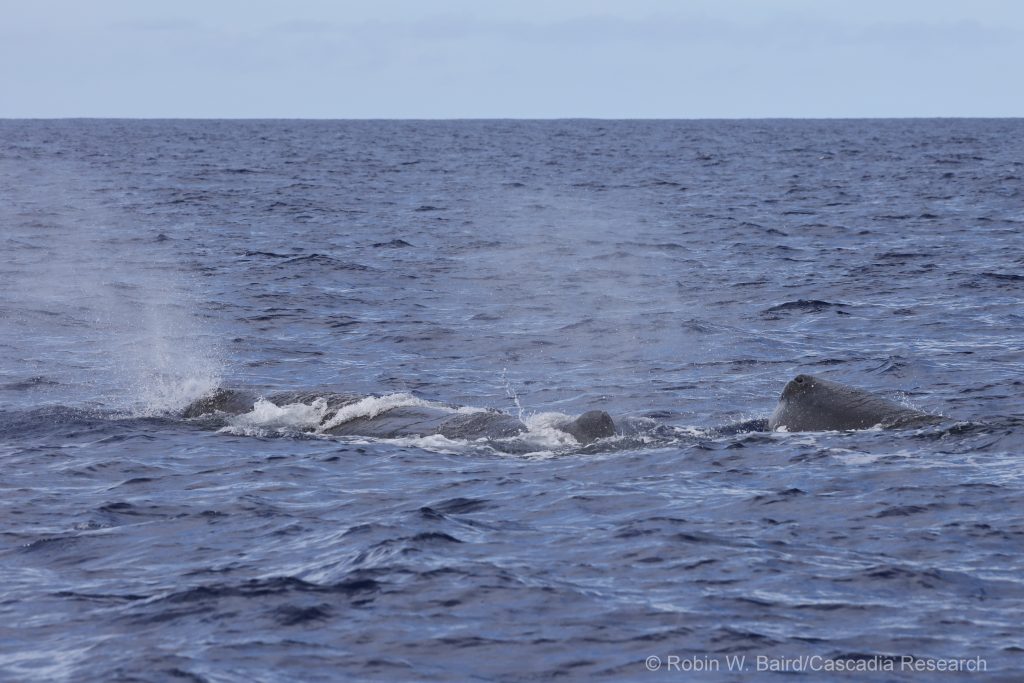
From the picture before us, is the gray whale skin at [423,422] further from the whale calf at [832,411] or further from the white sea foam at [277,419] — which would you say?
the whale calf at [832,411]

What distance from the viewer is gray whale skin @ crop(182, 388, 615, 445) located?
709 inches

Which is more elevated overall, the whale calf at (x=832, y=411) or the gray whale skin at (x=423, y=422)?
the whale calf at (x=832, y=411)

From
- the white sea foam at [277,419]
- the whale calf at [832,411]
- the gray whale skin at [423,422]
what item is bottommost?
the white sea foam at [277,419]

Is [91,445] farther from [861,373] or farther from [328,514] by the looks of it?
[861,373]

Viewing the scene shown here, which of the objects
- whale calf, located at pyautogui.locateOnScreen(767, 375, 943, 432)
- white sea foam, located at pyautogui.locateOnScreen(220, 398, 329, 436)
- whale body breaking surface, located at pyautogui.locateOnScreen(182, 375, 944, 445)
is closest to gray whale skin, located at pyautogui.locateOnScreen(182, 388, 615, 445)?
whale body breaking surface, located at pyautogui.locateOnScreen(182, 375, 944, 445)

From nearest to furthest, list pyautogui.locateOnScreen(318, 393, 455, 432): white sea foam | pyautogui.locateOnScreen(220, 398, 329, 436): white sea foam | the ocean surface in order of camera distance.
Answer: the ocean surface, pyautogui.locateOnScreen(220, 398, 329, 436): white sea foam, pyautogui.locateOnScreen(318, 393, 455, 432): white sea foam

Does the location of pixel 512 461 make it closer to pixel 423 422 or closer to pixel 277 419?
pixel 423 422

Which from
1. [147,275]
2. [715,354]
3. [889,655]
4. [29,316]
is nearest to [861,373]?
[715,354]

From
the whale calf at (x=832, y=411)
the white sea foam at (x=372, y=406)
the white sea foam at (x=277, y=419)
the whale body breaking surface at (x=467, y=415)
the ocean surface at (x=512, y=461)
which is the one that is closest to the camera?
the ocean surface at (x=512, y=461)

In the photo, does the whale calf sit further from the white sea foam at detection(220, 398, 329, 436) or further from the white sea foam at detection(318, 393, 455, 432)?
the white sea foam at detection(220, 398, 329, 436)

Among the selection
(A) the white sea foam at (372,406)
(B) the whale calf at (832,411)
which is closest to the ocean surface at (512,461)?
(A) the white sea foam at (372,406)

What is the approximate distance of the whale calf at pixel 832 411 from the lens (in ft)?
58.6

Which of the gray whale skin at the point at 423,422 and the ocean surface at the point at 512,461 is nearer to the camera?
the ocean surface at the point at 512,461

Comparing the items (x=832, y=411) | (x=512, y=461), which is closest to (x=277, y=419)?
(x=512, y=461)
